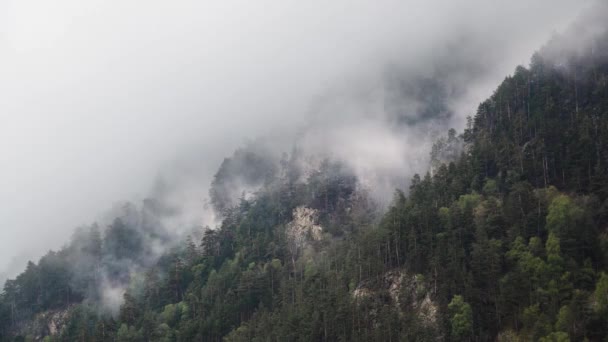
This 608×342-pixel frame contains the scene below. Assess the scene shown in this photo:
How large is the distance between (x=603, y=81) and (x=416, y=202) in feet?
163

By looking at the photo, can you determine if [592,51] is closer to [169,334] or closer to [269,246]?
[269,246]

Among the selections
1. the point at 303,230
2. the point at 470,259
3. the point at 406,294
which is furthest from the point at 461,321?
the point at 303,230

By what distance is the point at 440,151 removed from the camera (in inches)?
7269

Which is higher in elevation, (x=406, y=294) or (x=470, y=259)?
(x=470, y=259)

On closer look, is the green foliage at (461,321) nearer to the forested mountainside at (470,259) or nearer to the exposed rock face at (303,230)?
the forested mountainside at (470,259)

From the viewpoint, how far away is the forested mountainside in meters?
103

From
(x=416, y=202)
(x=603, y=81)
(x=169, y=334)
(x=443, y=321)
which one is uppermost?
(x=603, y=81)

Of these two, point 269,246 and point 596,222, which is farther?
point 269,246

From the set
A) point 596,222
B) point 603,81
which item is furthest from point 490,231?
point 603,81

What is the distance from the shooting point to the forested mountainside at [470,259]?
103 metres

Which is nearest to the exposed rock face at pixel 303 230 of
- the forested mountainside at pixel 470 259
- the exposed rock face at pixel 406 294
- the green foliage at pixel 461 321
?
the forested mountainside at pixel 470 259

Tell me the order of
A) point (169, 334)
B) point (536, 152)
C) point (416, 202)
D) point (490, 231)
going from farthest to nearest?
point (169, 334), point (416, 202), point (536, 152), point (490, 231)

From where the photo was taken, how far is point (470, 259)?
117m

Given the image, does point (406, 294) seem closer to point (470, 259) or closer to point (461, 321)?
point (470, 259)
